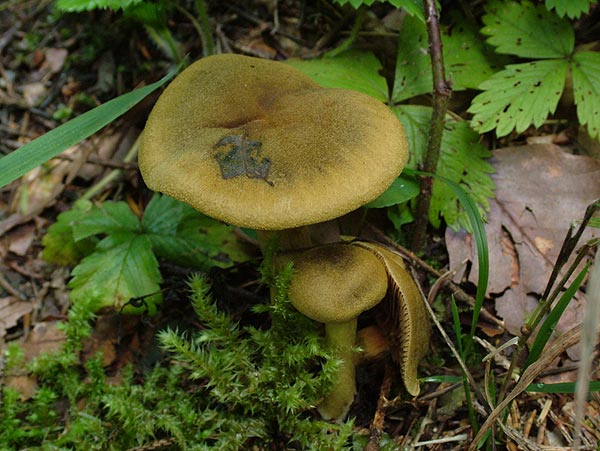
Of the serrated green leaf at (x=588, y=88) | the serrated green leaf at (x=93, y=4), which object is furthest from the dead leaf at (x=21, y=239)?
the serrated green leaf at (x=588, y=88)

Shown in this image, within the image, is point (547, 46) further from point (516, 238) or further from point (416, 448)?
point (416, 448)

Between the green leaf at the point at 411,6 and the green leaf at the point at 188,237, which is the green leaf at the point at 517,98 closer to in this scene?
the green leaf at the point at 411,6

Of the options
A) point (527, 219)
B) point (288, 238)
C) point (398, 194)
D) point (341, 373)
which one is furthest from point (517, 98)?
point (341, 373)

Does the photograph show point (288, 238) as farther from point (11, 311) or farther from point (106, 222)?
point (11, 311)

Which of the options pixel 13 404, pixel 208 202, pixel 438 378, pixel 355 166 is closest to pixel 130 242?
pixel 13 404

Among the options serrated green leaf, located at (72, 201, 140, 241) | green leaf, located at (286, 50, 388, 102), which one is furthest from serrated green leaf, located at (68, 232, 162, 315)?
green leaf, located at (286, 50, 388, 102)

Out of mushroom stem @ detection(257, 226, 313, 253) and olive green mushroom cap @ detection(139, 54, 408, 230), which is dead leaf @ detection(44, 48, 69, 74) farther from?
mushroom stem @ detection(257, 226, 313, 253)

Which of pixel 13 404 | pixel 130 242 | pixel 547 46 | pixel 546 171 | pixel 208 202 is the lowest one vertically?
pixel 13 404
